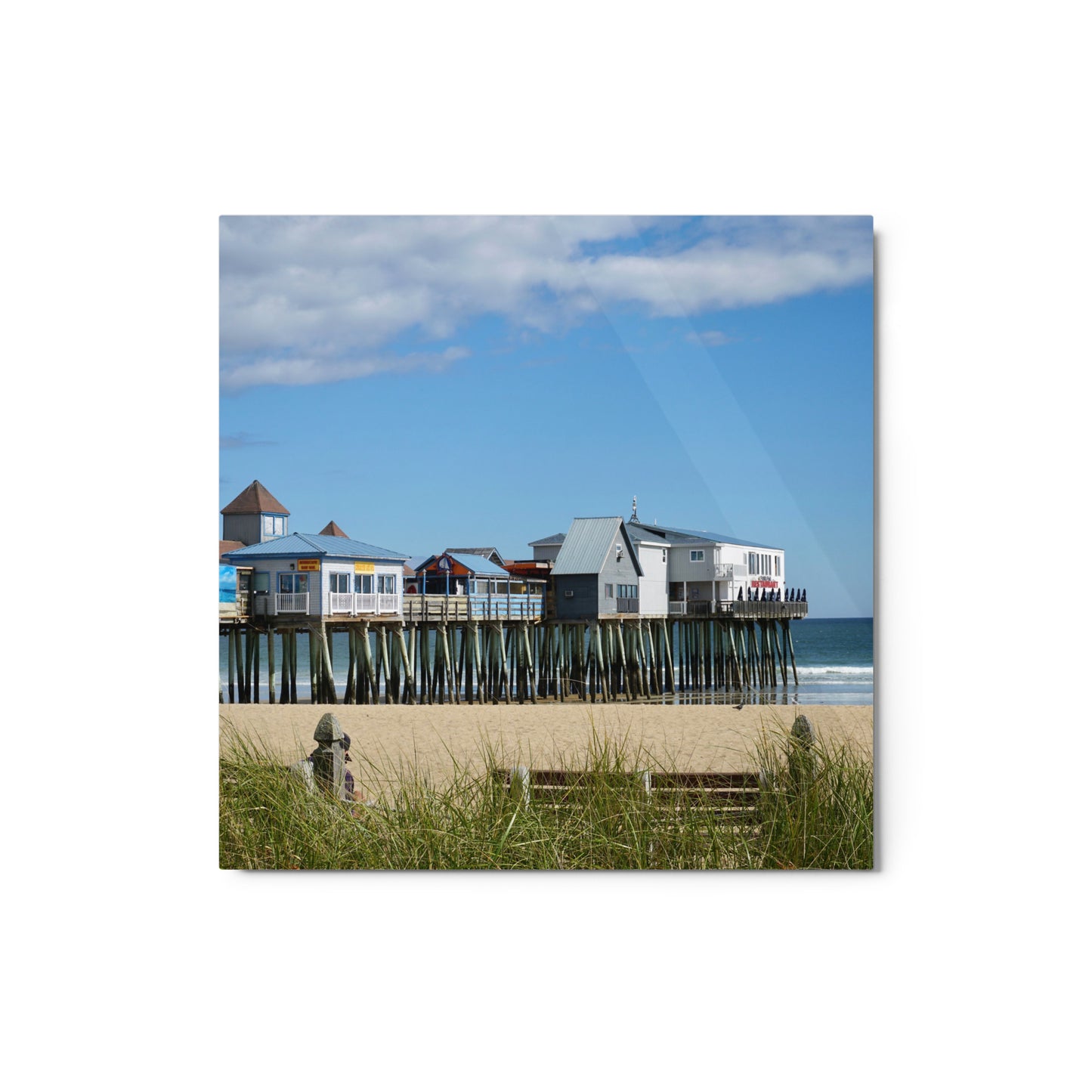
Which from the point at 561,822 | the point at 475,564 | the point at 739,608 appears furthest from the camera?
the point at 475,564

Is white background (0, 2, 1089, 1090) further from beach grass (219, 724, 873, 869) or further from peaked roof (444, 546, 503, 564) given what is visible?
peaked roof (444, 546, 503, 564)

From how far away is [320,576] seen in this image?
12.1 ft

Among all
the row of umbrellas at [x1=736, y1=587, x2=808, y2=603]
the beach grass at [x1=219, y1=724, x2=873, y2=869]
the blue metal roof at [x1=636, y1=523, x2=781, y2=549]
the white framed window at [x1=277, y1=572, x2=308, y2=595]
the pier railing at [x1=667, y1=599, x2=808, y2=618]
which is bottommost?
the beach grass at [x1=219, y1=724, x2=873, y2=869]

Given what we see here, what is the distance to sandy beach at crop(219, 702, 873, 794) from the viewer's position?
3430mm

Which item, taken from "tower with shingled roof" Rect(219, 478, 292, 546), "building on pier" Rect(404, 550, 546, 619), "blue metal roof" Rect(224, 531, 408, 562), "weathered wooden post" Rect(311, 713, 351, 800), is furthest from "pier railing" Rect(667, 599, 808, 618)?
"tower with shingled roof" Rect(219, 478, 292, 546)

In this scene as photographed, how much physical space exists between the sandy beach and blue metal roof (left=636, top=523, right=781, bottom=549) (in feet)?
1.89

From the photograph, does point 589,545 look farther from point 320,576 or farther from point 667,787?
point 320,576

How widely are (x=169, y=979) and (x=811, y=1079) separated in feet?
6.99

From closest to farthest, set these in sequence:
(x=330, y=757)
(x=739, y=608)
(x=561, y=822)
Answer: (x=561, y=822) → (x=330, y=757) → (x=739, y=608)

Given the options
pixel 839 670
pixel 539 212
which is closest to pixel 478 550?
pixel 539 212

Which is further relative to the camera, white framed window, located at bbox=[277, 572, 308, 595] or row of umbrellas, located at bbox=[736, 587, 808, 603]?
white framed window, located at bbox=[277, 572, 308, 595]

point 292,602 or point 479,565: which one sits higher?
point 479,565

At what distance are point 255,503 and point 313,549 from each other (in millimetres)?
263

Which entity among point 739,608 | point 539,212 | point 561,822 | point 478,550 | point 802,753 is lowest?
point 561,822
